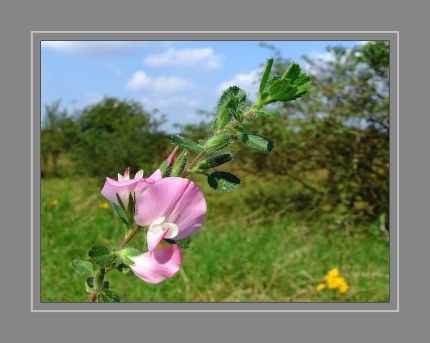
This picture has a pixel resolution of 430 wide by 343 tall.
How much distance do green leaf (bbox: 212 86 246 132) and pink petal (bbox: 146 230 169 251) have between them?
0.17ft

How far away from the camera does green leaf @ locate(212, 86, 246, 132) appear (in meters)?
0.27

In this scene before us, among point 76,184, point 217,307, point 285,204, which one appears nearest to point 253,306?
point 217,307

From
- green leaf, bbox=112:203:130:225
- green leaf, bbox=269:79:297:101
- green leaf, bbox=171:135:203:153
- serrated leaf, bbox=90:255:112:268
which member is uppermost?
green leaf, bbox=269:79:297:101

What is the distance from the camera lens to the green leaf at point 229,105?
270 mm

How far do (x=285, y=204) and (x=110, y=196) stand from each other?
238cm

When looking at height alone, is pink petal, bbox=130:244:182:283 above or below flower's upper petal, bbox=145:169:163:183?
below

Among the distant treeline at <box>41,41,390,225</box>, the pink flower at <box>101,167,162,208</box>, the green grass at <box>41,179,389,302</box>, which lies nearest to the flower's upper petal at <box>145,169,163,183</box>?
the pink flower at <box>101,167,162,208</box>

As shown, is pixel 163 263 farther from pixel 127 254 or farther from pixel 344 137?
pixel 344 137

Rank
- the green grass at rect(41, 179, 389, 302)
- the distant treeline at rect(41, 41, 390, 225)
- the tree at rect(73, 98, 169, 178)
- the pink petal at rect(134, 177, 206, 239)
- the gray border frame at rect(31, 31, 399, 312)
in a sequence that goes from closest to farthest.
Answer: the pink petal at rect(134, 177, 206, 239) < the gray border frame at rect(31, 31, 399, 312) < the green grass at rect(41, 179, 389, 302) < the distant treeline at rect(41, 41, 390, 225) < the tree at rect(73, 98, 169, 178)

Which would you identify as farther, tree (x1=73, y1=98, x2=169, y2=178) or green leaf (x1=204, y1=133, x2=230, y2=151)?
tree (x1=73, y1=98, x2=169, y2=178)

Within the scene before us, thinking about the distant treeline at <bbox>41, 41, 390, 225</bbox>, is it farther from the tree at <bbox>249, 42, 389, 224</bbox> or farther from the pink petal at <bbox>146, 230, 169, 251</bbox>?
the pink petal at <bbox>146, 230, 169, 251</bbox>
